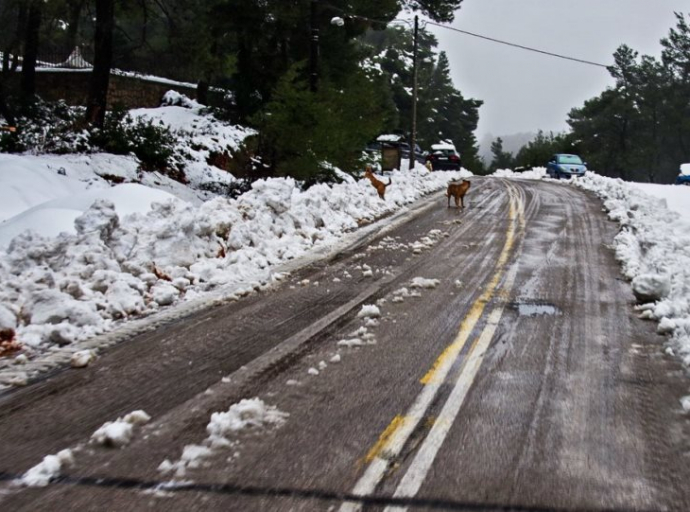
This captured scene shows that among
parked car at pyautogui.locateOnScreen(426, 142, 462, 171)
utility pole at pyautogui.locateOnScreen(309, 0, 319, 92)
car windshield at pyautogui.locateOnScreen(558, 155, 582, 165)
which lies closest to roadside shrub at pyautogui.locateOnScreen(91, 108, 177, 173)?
utility pole at pyautogui.locateOnScreen(309, 0, 319, 92)

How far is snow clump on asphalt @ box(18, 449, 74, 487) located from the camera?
10.8 ft

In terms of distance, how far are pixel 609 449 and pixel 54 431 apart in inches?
135

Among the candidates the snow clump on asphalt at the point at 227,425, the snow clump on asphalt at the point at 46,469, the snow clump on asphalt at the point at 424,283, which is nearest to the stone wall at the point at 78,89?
the snow clump on asphalt at the point at 424,283

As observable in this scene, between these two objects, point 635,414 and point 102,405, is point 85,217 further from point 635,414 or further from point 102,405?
point 635,414

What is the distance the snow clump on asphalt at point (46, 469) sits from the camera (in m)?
3.30

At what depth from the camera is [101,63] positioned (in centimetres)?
1719

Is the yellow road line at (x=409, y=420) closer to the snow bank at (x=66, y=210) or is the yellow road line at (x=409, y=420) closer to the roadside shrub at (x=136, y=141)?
the snow bank at (x=66, y=210)

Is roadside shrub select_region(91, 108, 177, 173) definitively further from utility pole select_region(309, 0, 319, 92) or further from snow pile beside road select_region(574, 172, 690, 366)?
snow pile beside road select_region(574, 172, 690, 366)

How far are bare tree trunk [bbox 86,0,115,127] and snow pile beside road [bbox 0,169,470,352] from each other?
7.92m

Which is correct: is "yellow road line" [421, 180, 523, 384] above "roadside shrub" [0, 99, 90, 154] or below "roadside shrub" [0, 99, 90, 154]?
below

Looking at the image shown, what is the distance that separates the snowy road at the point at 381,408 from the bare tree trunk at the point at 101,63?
12.0 m

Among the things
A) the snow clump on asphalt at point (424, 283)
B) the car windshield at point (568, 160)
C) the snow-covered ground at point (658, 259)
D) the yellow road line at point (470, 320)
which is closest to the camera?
the yellow road line at point (470, 320)

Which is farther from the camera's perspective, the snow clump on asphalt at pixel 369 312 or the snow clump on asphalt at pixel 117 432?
the snow clump on asphalt at pixel 369 312

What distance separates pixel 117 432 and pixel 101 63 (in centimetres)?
1577
